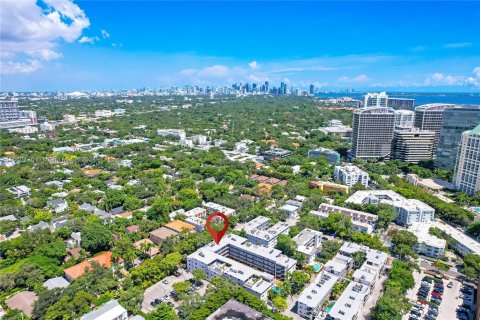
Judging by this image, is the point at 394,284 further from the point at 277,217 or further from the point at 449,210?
the point at 449,210

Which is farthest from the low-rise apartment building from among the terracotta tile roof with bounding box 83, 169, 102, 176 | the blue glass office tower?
the blue glass office tower

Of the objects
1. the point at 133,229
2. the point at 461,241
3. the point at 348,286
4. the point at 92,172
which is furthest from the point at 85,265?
the point at 461,241

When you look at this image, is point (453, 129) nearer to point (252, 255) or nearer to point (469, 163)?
point (469, 163)

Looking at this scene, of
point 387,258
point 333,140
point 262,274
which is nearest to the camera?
point 262,274

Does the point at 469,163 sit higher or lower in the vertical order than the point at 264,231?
higher

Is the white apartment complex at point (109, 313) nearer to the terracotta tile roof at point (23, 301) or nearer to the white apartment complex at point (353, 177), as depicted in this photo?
the terracotta tile roof at point (23, 301)

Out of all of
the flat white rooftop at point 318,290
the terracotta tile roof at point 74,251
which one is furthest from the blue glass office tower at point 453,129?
the terracotta tile roof at point 74,251

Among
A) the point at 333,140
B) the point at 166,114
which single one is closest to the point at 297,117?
the point at 333,140
